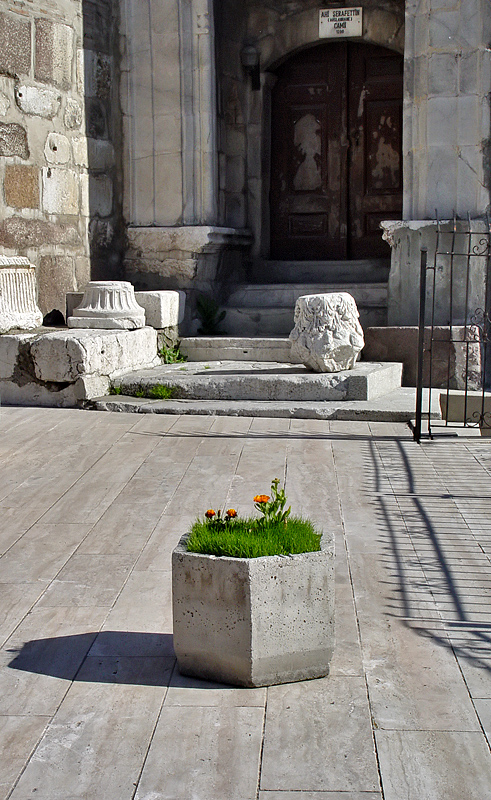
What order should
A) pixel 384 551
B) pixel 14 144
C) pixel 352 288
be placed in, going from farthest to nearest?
pixel 352 288
pixel 14 144
pixel 384 551

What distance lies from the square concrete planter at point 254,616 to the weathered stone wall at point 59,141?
5.62m

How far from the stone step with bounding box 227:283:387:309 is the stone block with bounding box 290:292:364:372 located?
175cm

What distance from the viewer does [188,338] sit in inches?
327

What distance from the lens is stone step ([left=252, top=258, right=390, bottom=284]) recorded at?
9.23 meters

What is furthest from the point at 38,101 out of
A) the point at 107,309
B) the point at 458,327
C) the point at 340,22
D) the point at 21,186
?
the point at 458,327

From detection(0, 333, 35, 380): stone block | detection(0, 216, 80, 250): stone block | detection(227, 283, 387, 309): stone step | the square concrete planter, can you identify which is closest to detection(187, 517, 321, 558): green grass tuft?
the square concrete planter

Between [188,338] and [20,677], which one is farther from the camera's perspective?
[188,338]

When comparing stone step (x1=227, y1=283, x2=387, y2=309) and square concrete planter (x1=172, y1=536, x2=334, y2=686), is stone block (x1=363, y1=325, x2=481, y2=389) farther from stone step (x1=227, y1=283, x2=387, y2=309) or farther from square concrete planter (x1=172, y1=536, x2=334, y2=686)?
square concrete planter (x1=172, y1=536, x2=334, y2=686)

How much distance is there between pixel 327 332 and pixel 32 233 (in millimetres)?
2889

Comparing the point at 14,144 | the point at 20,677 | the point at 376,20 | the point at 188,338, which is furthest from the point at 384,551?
the point at 376,20

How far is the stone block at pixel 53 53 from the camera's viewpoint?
7863 millimetres

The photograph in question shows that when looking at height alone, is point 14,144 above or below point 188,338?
above

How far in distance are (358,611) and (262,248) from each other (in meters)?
6.88

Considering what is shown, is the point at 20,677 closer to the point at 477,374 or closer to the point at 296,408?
the point at 296,408
